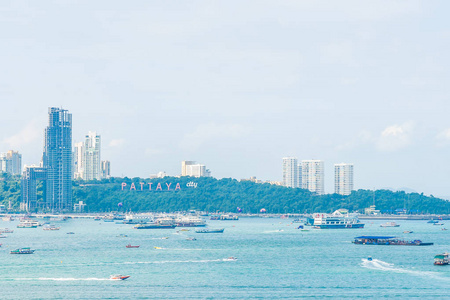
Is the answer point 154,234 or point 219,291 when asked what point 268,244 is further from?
point 219,291

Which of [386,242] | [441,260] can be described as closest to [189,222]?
[386,242]

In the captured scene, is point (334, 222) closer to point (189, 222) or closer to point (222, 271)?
point (189, 222)

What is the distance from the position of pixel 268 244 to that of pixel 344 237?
77.9 ft

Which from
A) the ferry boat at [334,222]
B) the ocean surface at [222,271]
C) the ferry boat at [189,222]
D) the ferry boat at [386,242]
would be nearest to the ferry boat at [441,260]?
the ocean surface at [222,271]

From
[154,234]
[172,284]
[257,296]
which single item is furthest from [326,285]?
[154,234]

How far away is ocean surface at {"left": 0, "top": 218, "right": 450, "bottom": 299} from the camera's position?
76.7 m

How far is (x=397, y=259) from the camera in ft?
340

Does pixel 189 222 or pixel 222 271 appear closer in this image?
pixel 222 271

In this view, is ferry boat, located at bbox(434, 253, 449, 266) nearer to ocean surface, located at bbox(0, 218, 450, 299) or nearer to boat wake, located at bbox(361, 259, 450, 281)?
ocean surface, located at bbox(0, 218, 450, 299)

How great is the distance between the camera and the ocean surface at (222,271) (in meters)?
76.7

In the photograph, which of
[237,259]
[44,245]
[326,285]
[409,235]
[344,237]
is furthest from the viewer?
[409,235]

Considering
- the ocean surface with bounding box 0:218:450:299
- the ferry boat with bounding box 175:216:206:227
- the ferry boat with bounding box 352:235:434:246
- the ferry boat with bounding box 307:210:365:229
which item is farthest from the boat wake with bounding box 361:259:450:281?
the ferry boat with bounding box 175:216:206:227

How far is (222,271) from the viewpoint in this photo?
91000 millimetres

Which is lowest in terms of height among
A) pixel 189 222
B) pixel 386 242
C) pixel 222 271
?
pixel 222 271
